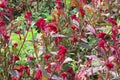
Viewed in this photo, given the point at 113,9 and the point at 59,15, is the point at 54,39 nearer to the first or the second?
the point at 59,15

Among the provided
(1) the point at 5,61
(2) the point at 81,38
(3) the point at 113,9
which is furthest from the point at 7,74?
(3) the point at 113,9

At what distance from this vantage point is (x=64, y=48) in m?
1.74

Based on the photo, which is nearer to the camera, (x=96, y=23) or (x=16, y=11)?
(x=96, y=23)

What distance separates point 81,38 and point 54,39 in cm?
23

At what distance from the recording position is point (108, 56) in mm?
2115

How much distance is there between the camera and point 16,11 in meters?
4.46

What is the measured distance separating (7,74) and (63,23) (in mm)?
842

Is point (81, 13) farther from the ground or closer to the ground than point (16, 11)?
farther from the ground

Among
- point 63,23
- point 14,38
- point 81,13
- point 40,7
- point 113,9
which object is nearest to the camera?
point 81,13

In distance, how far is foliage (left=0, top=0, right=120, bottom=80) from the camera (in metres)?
1.96

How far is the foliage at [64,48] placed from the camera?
6.44ft

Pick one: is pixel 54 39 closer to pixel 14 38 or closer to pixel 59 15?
pixel 59 15

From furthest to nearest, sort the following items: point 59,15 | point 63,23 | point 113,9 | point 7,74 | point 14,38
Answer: point 113,9 → point 14,38 → point 63,23 → point 59,15 → point 7,74

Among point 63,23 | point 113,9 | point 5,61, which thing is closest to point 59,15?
point 63,23
